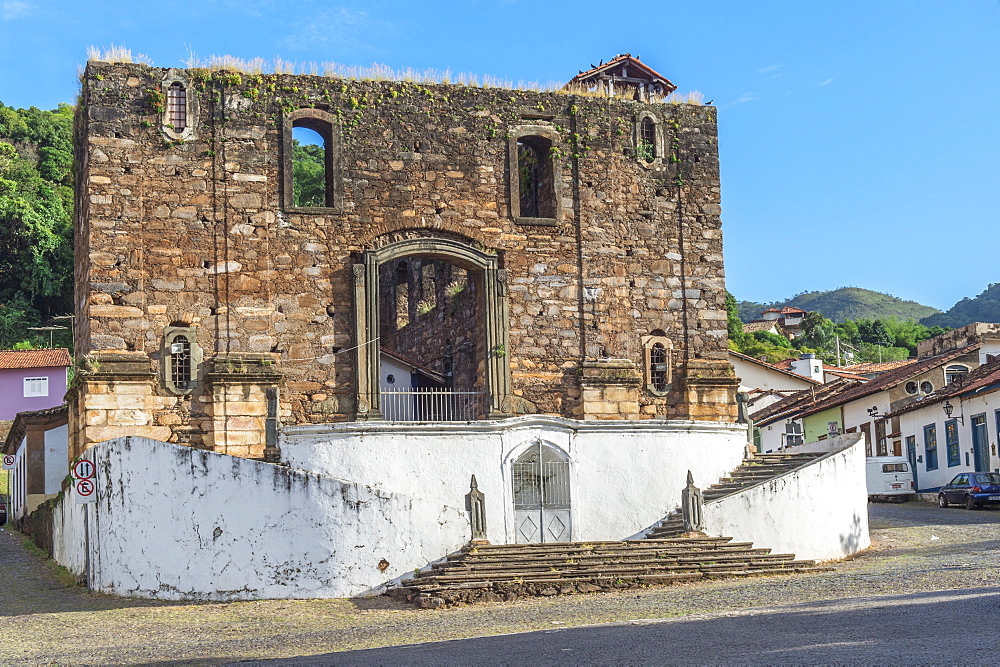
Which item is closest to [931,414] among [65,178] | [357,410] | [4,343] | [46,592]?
[357,410]

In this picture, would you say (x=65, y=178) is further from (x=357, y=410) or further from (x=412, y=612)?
(x=412, y=612)

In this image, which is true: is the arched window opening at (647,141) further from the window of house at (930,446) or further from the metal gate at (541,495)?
→ the window of house at (930,446)

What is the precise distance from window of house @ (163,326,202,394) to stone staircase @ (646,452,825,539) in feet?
28.9

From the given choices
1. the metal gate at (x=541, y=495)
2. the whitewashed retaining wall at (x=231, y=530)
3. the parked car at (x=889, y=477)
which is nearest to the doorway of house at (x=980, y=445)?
the parked car at (x=889, y=477)

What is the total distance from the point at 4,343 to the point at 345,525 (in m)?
41.5

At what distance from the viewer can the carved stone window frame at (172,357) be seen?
23.2 metres

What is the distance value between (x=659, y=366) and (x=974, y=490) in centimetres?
1000

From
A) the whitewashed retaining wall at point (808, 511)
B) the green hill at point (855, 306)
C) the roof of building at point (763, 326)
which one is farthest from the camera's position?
the green hill at point (855, 306)

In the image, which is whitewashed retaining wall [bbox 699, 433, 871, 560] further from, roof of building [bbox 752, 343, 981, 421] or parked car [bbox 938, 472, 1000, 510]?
roof of building [bbox 752, 343, 981, 421]

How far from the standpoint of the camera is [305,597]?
1878 centimetres

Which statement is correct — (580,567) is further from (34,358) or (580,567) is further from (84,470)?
(34,358)

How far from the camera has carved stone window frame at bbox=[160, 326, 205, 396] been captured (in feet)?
76.1

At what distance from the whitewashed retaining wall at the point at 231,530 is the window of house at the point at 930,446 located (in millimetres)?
21909

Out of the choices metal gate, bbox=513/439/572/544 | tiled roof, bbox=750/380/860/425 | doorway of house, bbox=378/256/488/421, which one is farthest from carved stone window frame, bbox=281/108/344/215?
tiled roof, bbox=750/380/860/425
